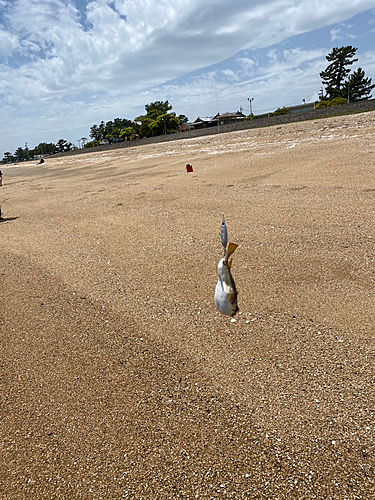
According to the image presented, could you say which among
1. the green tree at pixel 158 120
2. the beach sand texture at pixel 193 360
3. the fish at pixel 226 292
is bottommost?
the beach sand texture at pixel 193 360

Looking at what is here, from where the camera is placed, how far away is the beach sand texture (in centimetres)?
337

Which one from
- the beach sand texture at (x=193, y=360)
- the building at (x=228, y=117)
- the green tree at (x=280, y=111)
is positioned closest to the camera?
the beach sand texture at (x=193, y=360)

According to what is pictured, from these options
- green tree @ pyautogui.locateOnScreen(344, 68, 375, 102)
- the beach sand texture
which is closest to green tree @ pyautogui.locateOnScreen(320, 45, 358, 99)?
green tree @ pyautogui.locateOnScreen(344, 68, 375, 102)

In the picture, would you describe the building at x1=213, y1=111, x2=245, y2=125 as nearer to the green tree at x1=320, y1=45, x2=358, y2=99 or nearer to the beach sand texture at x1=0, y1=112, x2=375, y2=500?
the green tree at x1=320, y1=45, x2=358, y2=99

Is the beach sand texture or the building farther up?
the building

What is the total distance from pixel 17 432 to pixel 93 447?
89 centimetres

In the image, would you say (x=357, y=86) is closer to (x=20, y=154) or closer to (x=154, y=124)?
(x=154, y=124)

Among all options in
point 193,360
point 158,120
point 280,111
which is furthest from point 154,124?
point 193,360

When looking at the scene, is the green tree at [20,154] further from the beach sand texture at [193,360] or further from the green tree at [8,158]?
the beach sand texture at [193,360]

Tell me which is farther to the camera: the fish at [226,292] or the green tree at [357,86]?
the green tree at [357,86]

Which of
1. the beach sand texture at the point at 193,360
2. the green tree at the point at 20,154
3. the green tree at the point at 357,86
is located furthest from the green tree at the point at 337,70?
the green tree at the point at 20,154

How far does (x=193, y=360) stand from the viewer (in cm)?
468

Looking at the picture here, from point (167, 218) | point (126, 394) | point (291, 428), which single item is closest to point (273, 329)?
point (291, 428)

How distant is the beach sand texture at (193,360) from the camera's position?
337 centimetres
